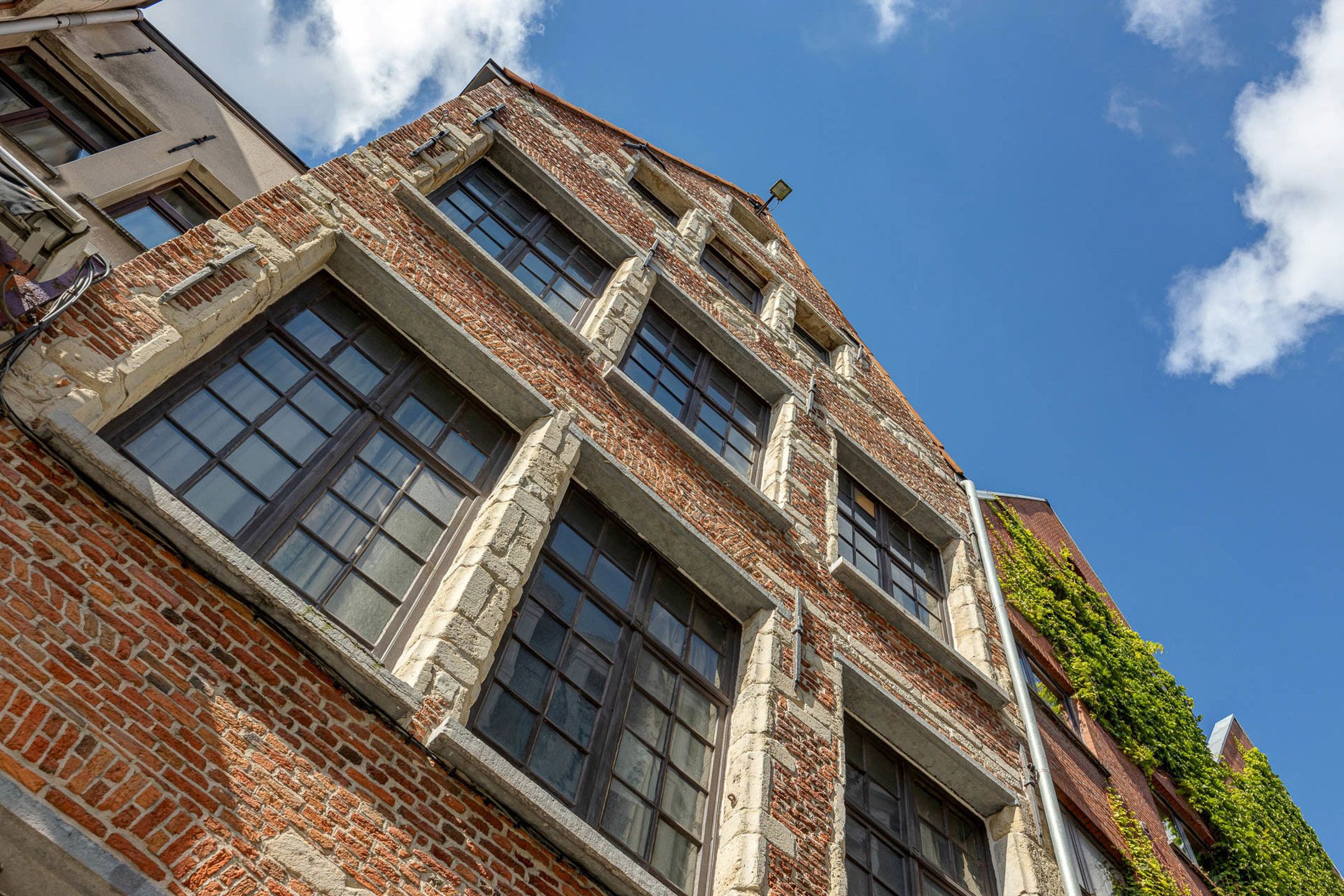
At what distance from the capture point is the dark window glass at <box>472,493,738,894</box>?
17.3 ft

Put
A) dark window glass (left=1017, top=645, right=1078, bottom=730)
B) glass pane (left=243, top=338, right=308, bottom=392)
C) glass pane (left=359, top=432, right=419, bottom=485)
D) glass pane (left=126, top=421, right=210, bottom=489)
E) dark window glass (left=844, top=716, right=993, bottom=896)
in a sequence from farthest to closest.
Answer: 1. dark window glass (left=1017, top=645, right=1078, bottom=730)
2. dark window glass (left=844, top=716, right=993, bottom=896)
3. glass pane (left=359, top=432, right=419, bottom=485)
4. glass pane (left=243, top=338, right=308, bottom=392)
5. glass pane (left=126, top=421, right=210, bottom=489)

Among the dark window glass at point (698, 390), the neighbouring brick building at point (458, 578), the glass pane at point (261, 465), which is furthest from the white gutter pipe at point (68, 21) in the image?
the dark window glass at point (698, 390)

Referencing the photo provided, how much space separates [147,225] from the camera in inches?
279

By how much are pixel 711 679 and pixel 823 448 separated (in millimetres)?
3908

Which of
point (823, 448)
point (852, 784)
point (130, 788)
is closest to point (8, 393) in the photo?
point (130, 788)

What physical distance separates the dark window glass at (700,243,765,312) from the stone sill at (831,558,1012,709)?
4752 millimetres

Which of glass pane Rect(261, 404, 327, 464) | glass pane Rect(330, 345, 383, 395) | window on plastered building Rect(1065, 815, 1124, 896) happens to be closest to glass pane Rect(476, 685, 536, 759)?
glass pane Rect(261, 404, 327, 464)

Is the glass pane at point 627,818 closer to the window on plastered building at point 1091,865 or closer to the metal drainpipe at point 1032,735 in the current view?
the metal drainpipe at point 1032,735

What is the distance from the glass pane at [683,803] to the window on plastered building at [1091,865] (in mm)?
5737

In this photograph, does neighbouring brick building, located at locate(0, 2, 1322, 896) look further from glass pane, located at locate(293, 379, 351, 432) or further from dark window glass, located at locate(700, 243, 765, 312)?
dark window glass, located at locate(700, 243, 765, 312)

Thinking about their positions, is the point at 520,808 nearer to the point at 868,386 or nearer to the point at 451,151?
the point at 451,151

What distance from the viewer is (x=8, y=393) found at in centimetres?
416

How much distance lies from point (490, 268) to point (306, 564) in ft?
10.6

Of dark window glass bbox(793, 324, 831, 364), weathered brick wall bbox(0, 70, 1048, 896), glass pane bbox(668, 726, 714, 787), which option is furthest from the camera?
dark window glass bbox(793, 324, 831, 364)
